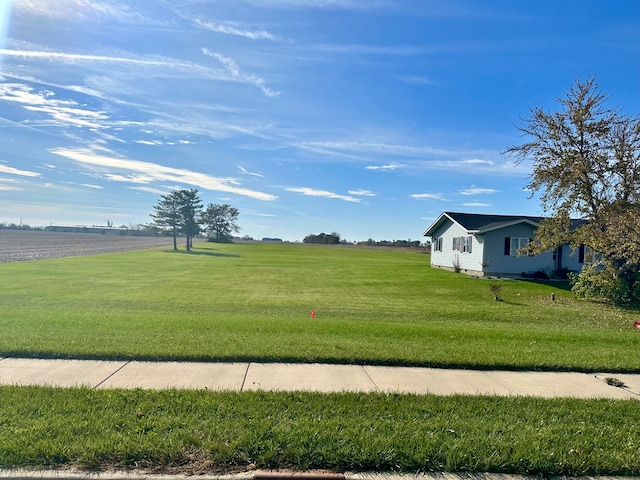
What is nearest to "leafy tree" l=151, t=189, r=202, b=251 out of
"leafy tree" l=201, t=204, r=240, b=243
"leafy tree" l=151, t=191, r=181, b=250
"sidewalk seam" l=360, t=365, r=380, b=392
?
"leafy tree" l=151, t=191, r=181, b=250

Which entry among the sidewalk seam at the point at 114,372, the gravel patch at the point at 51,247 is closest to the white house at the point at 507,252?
the sidewalk seam at the point at 114,372

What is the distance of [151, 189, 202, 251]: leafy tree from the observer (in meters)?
67.1

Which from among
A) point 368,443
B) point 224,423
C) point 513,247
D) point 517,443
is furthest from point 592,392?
point 513,247

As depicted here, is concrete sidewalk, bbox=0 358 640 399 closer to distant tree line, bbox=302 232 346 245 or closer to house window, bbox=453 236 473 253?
house window, bbox=453 236 473 253

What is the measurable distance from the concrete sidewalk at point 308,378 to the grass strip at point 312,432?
0.39m

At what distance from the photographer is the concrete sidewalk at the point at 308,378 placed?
200 inches

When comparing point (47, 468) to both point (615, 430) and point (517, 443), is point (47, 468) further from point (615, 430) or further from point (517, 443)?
point (615, 430)

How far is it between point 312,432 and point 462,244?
95.9ft

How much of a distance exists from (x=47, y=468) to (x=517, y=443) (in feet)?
12.1

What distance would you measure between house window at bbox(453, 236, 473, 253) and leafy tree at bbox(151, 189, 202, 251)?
45.9 meters

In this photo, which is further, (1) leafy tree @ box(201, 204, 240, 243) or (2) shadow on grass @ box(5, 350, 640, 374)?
(1) leafy tree @ box(201, 204, 240, 243)

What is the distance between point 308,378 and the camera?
5.48 meters

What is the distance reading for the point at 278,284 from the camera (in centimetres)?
2316

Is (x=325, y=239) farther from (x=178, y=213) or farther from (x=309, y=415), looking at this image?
(x=309, y=415)
